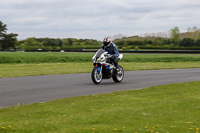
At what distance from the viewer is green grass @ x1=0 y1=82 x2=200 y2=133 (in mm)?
6324

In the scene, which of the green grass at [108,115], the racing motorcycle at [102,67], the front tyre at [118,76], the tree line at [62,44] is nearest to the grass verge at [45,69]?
the front tyre at [118,76]

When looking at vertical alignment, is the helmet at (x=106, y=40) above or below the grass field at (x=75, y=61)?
above

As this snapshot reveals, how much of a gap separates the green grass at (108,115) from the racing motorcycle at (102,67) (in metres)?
3.17

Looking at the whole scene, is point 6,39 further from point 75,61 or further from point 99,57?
point 99,57

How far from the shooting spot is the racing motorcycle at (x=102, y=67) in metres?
13.5

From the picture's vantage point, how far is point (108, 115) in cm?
751

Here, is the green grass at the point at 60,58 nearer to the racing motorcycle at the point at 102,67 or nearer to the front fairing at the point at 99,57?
the racing motorcycle at the point at 102,67

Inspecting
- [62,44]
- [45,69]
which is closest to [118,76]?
[45,69]

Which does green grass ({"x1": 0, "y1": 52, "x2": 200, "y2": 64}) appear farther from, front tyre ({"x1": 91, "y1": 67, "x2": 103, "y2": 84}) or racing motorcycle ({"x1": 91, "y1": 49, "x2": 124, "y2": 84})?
front tyre ({"x1": 91, "y1": 67, "x2": 103, "y2": 84})

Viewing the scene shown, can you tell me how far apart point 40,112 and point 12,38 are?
2594 inches

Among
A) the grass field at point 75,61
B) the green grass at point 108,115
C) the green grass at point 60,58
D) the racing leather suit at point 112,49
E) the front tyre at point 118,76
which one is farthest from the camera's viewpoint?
the green grass at point 60,58

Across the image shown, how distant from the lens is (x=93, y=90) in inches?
471

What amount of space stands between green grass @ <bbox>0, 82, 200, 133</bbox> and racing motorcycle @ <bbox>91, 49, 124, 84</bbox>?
317cm

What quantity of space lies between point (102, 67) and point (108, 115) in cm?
648
